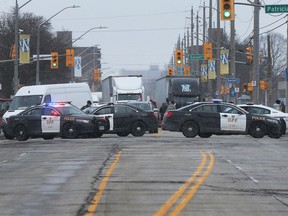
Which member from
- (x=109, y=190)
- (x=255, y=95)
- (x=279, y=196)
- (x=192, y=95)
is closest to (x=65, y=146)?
(x=109, y=190)

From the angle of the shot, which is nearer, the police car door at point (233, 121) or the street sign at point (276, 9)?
the police car door at point (233, 121)

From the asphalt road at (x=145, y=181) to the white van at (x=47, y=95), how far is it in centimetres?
1006

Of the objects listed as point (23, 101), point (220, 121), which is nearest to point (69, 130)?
point (23, 101)

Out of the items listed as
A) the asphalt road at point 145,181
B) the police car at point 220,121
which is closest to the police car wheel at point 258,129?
the police car at point 220,121

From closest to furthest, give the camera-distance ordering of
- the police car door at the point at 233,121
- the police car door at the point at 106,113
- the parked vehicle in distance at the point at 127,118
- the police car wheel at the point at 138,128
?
the police car door at the point at 233,121
the police car door at the point at 106,113
the parked vehicle in distance at the point at 127,118
the police car wheel at the point at 138,128

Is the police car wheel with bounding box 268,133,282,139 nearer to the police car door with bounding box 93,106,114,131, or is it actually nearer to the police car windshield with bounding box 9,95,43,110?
the police car door with bounding box 93,106,114,131

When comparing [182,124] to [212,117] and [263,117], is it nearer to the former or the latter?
[212,117]

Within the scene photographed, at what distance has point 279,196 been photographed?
1032 centimetres

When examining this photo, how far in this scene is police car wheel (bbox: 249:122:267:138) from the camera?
25.5m

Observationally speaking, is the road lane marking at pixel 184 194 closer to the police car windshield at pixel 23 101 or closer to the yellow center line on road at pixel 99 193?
the yellow center line on road at pixel 99 193

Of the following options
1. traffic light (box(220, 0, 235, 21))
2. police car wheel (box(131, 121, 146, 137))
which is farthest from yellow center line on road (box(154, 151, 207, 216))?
police car wheel (box(131, 121, 146, 137))

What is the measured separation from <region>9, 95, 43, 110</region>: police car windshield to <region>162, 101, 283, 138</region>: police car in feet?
27.5

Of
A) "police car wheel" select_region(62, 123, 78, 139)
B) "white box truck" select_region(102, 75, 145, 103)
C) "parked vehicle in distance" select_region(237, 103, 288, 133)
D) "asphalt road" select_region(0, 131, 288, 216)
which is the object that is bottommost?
"asphalt road" select_region(0, 131, 288, 216)

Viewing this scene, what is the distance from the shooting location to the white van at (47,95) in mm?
30562
